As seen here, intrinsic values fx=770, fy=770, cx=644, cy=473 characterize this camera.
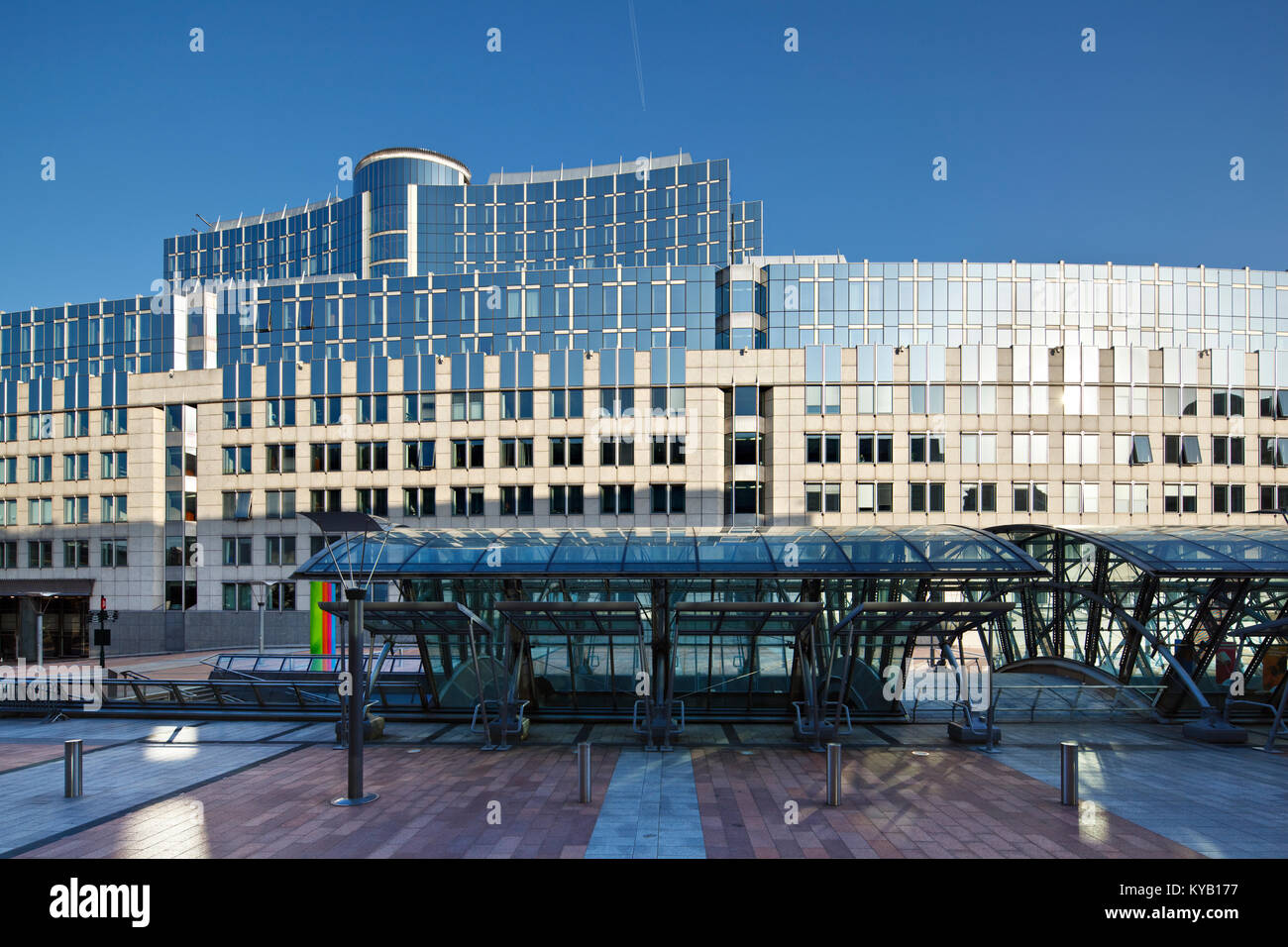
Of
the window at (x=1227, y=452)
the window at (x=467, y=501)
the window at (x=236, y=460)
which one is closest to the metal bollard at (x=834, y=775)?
the window at (x=467, y=501)

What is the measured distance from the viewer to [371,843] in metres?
9.75

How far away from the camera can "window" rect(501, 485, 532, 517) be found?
48719 millimetres

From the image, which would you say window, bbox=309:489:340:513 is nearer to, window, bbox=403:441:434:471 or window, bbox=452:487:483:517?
window, bbox=403:441:434:471

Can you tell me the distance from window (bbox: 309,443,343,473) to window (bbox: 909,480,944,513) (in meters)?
36.3

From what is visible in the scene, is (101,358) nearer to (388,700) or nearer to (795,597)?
(388,700)

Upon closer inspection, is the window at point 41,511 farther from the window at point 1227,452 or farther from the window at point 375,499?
the window at point 1227,452

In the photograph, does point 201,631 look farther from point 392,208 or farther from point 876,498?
point 392,208

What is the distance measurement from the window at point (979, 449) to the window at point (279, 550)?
42998 millimetres

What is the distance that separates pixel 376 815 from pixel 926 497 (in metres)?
41.5

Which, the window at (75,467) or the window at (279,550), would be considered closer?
the window at (279,550)

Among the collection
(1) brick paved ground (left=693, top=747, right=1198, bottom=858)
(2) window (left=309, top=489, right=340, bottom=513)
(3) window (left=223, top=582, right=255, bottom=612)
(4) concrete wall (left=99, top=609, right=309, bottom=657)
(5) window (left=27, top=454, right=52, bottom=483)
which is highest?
(5) window (left=27, top=454, right=52, bottom=483)

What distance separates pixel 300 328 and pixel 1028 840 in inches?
3154

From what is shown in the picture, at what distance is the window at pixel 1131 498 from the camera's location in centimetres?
4634

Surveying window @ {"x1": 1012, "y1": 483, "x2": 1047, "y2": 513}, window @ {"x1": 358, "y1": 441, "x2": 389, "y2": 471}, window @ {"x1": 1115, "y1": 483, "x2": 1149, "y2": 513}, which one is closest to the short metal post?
window @ {"x1": 358, "y1": 441, "x2": 389, "y2": 471}
